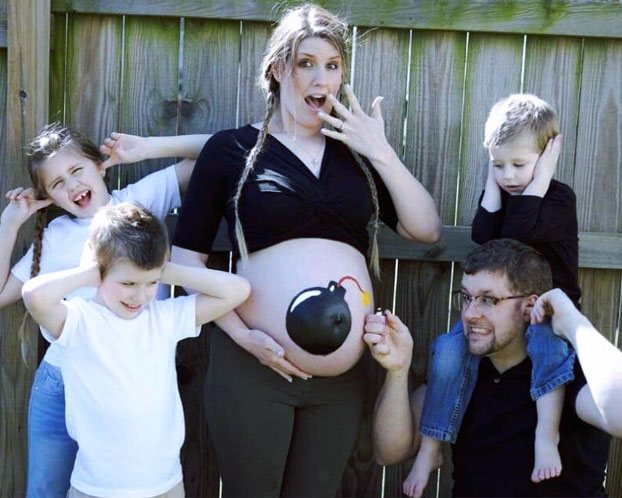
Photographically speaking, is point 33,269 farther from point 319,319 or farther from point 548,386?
point 548,386

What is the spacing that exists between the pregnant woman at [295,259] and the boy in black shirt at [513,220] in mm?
236

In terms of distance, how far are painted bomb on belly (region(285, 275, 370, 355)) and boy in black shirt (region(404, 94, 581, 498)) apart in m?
0.38

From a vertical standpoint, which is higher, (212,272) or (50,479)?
(212,272)

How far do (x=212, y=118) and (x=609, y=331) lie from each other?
5.71 feet

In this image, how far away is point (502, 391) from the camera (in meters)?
2.70

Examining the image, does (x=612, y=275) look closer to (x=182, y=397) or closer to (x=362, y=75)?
(x=362, y=75)

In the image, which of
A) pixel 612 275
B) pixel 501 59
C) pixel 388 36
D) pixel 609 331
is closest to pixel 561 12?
pixel 501 59

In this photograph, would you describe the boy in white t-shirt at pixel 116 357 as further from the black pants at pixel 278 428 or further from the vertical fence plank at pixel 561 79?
the vertical fence plank at pixel 561 79

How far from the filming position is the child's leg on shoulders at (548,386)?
→ 252 cm

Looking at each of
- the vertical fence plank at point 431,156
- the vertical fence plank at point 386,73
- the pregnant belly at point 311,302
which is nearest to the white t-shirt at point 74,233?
the pregnant belly at point 311,302

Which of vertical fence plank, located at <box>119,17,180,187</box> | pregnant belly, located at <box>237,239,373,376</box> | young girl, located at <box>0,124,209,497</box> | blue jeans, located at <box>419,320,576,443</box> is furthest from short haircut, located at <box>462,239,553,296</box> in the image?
vertical fence plank, located at <box>119,17,180,187</box>

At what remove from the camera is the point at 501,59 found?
10.7ft

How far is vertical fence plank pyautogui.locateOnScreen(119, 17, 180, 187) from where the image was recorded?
3.27 metres

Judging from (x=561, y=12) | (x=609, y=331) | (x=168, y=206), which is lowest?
(x=609, y=331)
